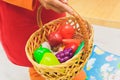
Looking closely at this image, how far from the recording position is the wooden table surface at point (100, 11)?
126cm

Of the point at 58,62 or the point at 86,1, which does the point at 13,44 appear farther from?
the point at 86,1

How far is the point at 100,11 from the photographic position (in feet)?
4.65

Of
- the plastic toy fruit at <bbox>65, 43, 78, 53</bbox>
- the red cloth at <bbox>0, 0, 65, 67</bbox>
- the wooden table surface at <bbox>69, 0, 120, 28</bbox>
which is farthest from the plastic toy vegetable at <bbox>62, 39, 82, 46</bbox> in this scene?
the wooden table surface at <bbox>69, 0, 120, 28</bbox>

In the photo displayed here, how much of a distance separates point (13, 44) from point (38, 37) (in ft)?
0.45

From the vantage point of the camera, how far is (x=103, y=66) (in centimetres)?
115

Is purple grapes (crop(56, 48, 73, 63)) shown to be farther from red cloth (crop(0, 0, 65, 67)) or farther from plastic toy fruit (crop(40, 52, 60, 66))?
red cloth (crop(0, 0, 65, 67))

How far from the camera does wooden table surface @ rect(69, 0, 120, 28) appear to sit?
1258 millimetres

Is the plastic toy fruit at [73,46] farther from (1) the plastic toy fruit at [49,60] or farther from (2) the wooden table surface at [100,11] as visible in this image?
(2) the wooden table surface at [100,11]

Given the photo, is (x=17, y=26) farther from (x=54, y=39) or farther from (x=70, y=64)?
(x=70, y=64)

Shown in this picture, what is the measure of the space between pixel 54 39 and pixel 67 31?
0.06m

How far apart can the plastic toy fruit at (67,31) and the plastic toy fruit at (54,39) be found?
0.8 inches

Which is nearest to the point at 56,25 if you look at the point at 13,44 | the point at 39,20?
the point at 39,20

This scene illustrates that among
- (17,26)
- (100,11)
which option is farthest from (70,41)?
(100,11)

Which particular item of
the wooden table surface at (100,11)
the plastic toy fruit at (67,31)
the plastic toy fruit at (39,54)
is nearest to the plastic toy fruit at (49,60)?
the plastic toy fruit at (39,54)
